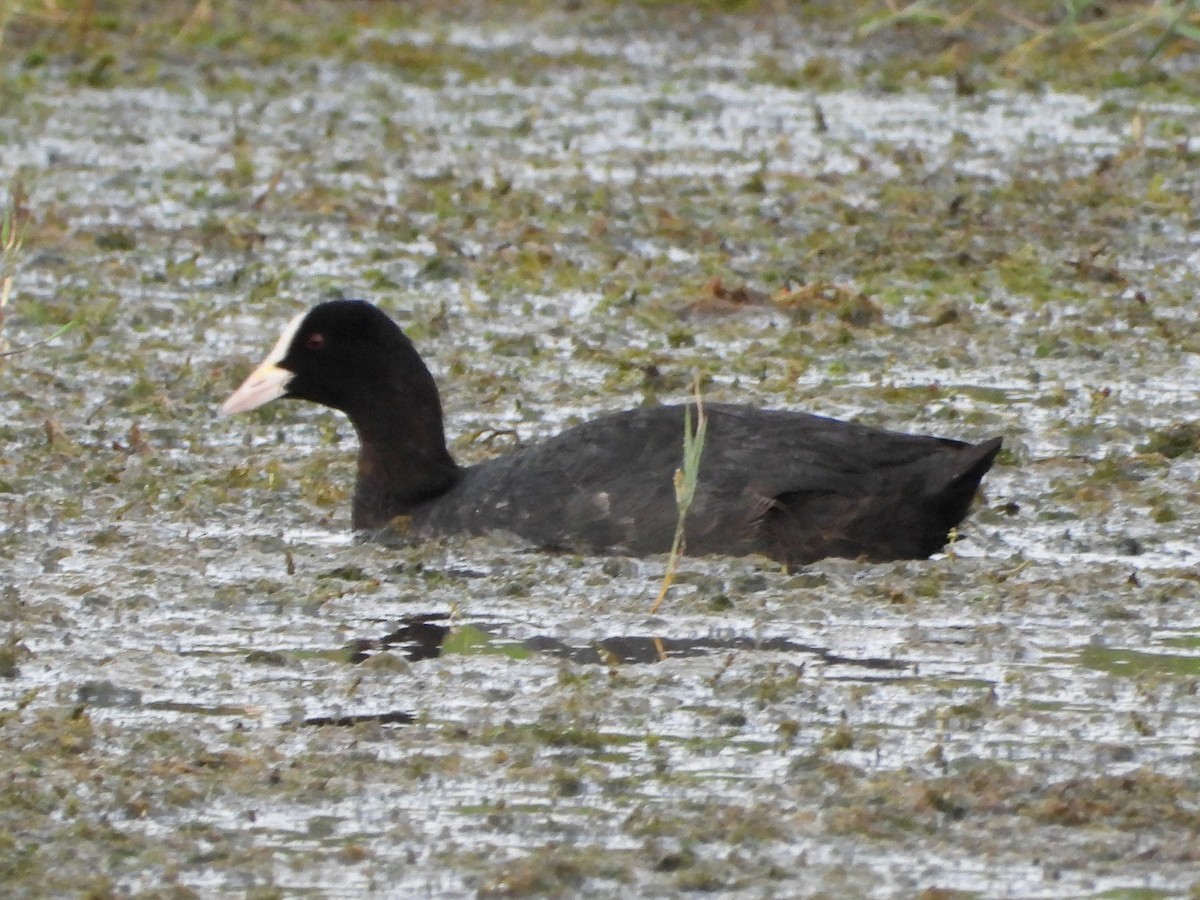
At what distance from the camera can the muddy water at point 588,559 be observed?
14.8 feet

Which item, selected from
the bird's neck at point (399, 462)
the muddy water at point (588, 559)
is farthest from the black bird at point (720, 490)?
the muddy water at point (588, 559)

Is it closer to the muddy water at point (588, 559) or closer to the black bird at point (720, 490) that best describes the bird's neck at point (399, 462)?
the black bird at point (720, 490)

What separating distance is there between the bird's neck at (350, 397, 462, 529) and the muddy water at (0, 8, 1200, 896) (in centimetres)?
14

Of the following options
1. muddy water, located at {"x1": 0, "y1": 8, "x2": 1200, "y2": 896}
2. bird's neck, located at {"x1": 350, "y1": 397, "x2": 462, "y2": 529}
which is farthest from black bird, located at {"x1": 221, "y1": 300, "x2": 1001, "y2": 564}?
muddy water, located at {"x1": 0, "y1": 8, "x2": 1200, "y2": 896}

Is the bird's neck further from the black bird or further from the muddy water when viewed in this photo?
the muddy water

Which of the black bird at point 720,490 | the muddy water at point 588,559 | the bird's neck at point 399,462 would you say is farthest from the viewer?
the bird's neck at point 399,462

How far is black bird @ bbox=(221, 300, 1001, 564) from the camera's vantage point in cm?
670

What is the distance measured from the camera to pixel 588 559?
6801 mm

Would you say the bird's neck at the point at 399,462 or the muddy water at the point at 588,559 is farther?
the bird's neck at the point at 399,462

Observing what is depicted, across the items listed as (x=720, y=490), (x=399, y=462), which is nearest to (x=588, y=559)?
(x=720, y=490)

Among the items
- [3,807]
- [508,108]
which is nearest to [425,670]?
[3,807]

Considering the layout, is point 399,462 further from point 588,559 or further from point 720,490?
point 720,490

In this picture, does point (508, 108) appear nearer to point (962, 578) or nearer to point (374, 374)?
point (374, 374)

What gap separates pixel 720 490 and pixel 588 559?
1.22ft
